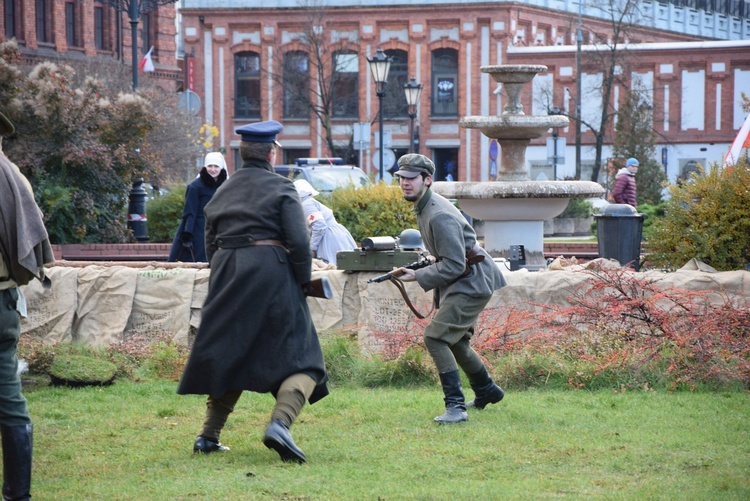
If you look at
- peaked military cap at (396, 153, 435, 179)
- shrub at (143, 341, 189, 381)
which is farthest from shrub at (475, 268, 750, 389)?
shrub at (143, 341, 189, 381)

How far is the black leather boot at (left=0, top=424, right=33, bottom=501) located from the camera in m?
5.80

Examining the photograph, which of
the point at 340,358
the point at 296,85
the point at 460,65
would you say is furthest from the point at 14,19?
the point at 340,358

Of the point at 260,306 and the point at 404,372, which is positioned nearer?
the point at 260,306

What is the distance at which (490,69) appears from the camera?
48.6 ft

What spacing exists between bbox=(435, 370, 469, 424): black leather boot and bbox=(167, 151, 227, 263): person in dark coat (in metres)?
5.07

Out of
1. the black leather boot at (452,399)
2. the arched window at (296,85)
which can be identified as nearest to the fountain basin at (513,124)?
the black leather boot at (452,399)

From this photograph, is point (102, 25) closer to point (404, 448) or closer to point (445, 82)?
point (445, 82)

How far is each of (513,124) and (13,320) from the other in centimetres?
924

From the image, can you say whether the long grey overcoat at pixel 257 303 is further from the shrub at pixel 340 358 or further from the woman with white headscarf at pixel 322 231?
the woman with white headscarf at pixel 322 231

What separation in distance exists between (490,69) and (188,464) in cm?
905

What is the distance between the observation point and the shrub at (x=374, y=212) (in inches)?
675

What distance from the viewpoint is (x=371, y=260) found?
10.6m

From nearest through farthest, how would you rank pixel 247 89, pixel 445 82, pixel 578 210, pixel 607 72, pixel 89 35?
pixel 578 210, pixel 89 35, pixel 607 72, pixel 445 82, pixel 247 89

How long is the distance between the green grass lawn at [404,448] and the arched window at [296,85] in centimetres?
4636
